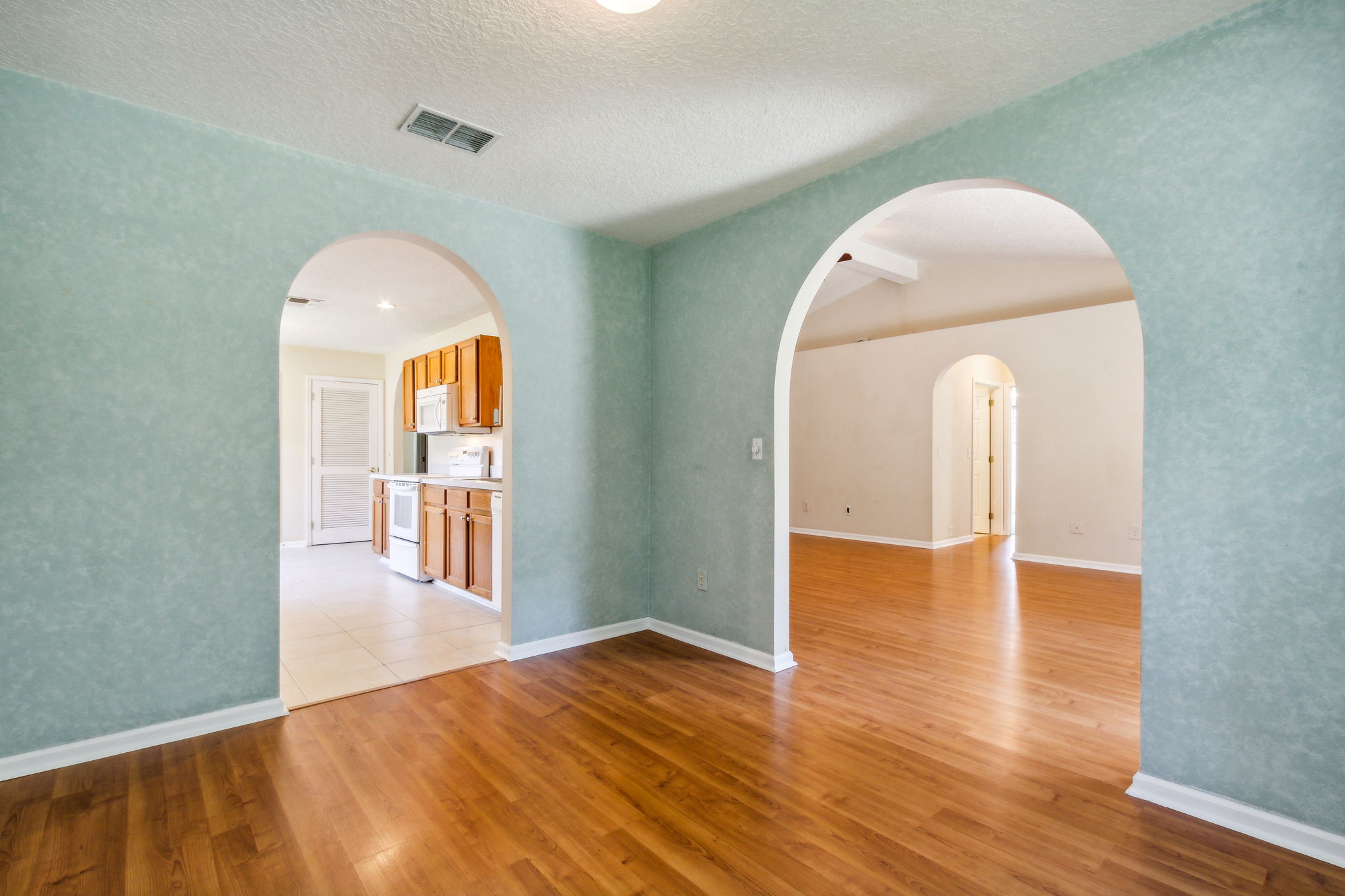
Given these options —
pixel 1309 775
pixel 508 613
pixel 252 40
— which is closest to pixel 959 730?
pixel 1309 775

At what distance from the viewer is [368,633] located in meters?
3.99

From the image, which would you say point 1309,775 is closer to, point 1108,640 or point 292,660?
point 1108,640

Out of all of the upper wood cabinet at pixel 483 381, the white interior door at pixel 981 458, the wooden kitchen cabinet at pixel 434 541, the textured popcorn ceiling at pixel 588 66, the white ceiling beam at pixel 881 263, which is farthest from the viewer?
the white interior door at pixel 981 458

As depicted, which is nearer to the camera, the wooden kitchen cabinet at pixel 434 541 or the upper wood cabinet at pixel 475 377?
the wooden kitchen cabinet at pixel 434 541

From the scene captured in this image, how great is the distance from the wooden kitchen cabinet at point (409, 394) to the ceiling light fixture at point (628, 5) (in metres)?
6.03

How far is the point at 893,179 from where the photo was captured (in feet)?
9.27

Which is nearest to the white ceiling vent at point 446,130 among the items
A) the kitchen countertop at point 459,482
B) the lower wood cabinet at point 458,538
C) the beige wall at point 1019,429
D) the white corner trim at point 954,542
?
the kitchen countertop at point 459,482

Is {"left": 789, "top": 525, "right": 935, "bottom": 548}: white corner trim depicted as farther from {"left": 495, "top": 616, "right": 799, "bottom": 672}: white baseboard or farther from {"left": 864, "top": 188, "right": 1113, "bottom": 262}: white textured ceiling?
{"left": 495, "top": 616, "right": 799, "bottom": 672}: white baseboard

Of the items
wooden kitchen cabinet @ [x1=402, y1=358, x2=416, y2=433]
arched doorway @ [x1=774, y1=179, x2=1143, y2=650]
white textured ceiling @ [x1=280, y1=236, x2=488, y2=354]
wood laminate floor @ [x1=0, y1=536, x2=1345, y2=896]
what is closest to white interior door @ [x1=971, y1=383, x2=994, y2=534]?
arched doorway @ [x1=774, y1=179, x2=1143, y2=650]

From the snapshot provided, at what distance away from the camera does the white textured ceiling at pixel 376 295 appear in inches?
171

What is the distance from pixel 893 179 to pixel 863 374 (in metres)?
5.39

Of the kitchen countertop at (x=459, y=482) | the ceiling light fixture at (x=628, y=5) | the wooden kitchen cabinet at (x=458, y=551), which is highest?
the ceiling light fixture at (x=628, y=5)

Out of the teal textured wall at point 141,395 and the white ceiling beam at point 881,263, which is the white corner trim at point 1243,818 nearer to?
the teal textured wall at point 141,395

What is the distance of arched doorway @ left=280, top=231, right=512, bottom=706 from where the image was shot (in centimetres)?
353
